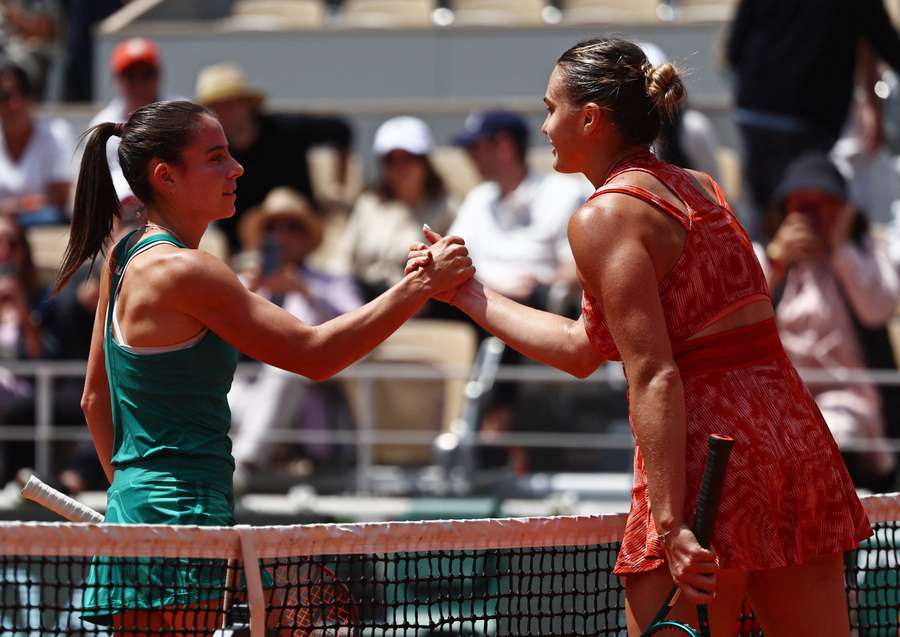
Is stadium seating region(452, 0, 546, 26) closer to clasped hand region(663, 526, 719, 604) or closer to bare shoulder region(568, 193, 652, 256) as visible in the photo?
bare shoulder region(568, 193, 652, 256)

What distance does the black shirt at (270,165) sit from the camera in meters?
8.24

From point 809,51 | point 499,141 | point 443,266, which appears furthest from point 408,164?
point 443,266

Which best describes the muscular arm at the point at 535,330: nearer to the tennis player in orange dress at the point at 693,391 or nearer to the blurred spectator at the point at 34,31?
the tennis player in orange dress at the point at 693,391

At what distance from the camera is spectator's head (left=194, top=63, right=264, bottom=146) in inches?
319

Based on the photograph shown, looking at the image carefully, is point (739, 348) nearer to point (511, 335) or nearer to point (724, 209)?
point (724, 209)

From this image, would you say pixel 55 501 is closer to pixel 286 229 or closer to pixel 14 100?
pixel 286 229

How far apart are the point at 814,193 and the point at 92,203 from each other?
4.20 metres

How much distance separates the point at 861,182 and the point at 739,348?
5.50 metres

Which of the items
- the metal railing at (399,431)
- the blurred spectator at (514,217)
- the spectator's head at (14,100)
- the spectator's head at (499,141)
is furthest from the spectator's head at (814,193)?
the spectator's head at (14,100)

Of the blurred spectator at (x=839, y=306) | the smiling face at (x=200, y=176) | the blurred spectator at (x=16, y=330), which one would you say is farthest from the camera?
the blurred spectator at (x=16, y=330)

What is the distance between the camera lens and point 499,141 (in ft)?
25.5

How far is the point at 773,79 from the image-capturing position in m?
7.33

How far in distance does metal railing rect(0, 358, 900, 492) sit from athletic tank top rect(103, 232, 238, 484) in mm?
3633

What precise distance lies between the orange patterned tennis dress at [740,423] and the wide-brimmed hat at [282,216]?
189 inches
